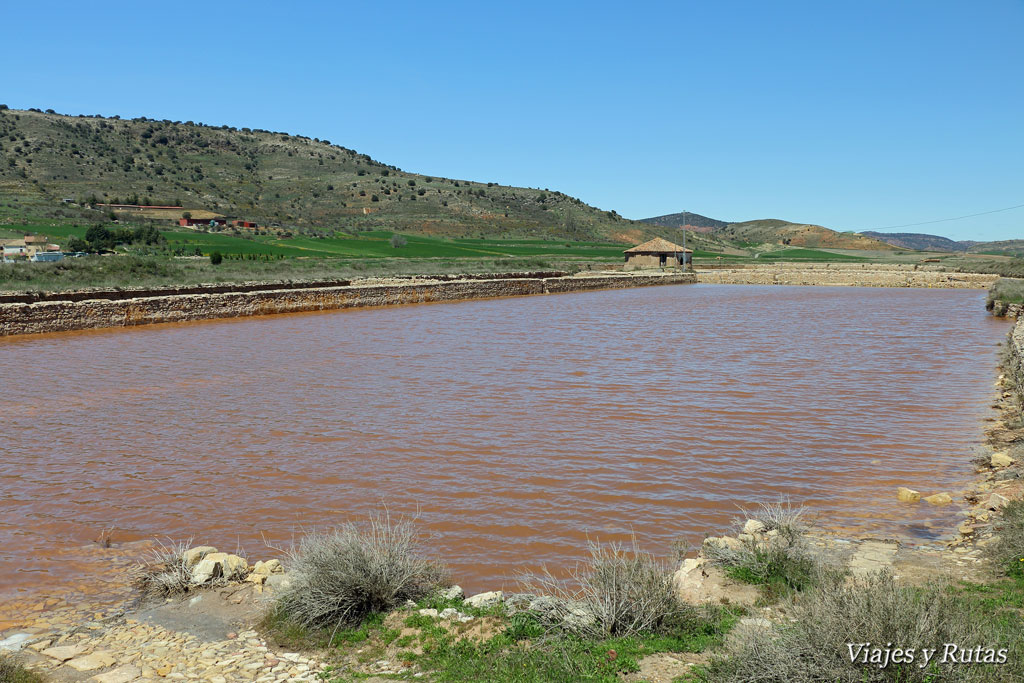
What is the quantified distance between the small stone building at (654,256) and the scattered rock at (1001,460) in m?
56.0

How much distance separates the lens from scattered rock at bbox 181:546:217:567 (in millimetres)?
5683

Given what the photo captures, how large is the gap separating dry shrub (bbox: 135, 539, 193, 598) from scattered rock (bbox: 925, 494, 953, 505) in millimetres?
6783

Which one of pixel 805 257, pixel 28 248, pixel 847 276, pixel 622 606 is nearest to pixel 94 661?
pixel 622 606

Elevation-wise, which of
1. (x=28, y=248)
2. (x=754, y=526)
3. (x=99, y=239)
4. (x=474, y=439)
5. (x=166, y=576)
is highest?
(x=99, y=239)

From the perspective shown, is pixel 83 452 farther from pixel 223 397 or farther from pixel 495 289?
pixel 495 289

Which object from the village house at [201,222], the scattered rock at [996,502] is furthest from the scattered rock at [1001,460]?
the village house at [201,222]

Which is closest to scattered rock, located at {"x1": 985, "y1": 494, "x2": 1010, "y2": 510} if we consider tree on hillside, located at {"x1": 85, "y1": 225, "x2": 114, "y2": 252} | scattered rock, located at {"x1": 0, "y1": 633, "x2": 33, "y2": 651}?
scattered rock, located at {"x1": 0, "y1": 633, "x2": 33, "y2": 651}

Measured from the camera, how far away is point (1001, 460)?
27.1 feet

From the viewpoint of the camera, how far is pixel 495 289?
138ft

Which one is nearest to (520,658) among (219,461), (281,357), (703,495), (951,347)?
(703,495)

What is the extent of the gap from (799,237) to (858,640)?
488 ft

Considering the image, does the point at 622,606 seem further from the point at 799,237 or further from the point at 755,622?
the point at 799,237

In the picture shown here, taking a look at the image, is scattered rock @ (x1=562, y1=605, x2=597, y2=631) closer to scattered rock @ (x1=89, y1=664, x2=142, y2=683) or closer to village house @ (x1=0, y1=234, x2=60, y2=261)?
scattered rock @ (x1=89, y1=664, x2=142, y2=683)

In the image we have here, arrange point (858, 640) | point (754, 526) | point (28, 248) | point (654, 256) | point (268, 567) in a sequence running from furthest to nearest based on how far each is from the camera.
A: 1. point (654, 256)
2. point (28, 248)
3. point (754, 526)
4. point (268, 567)
5. point (858, 640)
